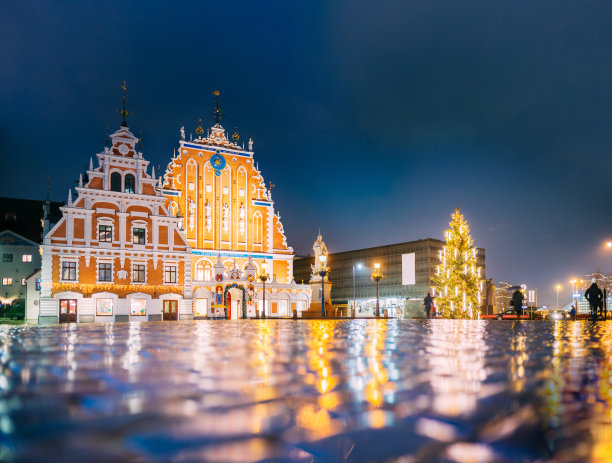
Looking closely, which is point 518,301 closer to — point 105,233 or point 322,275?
point 322,275

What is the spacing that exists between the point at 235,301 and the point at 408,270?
24.0 m

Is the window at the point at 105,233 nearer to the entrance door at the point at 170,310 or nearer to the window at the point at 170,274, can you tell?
the window at the point at 170,274

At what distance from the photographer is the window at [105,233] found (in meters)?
36.8

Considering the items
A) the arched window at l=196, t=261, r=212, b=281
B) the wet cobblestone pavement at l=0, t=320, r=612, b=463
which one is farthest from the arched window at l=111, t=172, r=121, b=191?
the wet cobblestone pavement at l=0, t=320, r=612, b=463

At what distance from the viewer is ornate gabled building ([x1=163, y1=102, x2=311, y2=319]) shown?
4531 centimetres

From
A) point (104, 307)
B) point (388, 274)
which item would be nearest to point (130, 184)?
point (104, 307)

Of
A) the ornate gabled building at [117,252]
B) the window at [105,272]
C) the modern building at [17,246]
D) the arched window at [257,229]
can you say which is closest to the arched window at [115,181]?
the ornate gabled building at [117,252]

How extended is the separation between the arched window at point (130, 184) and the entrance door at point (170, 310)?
29.3 feet

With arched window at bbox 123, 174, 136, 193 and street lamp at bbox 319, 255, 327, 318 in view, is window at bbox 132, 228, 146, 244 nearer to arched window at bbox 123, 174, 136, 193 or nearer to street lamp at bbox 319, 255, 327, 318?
arched window at bbox 123, 174, 136, 193

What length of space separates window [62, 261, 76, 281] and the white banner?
3792 centimetres

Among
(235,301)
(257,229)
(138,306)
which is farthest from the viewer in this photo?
(257,229)

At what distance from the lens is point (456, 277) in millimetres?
36188

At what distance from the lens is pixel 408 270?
60.2 metres

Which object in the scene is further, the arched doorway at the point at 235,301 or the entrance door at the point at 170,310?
the arched doorway at the point at 235,301
